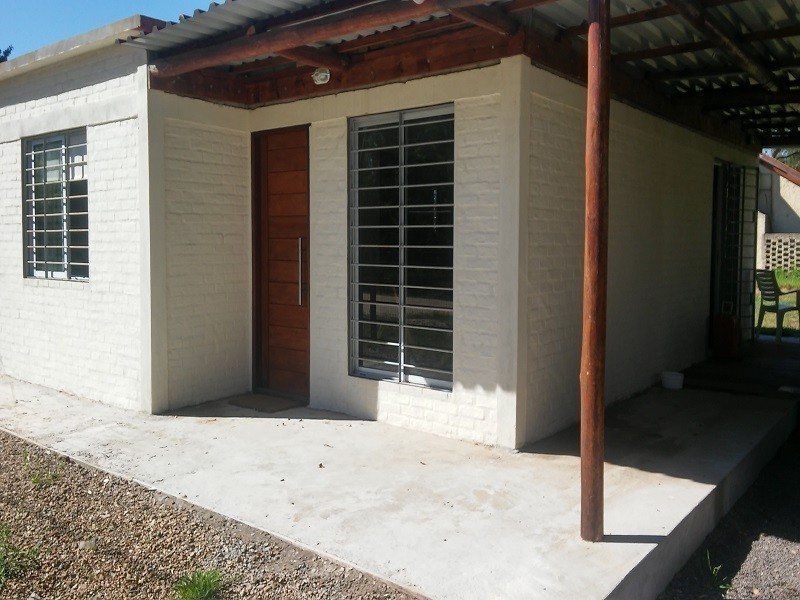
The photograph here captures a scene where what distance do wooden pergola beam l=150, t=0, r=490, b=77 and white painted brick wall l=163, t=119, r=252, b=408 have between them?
813 millimetres

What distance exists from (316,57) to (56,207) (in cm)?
350

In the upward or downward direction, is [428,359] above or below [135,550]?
above

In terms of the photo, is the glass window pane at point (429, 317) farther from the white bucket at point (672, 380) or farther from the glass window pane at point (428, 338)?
the white bucket at point (672, 380)

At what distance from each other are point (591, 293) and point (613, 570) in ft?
4.41

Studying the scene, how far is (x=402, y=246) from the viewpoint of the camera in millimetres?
6188

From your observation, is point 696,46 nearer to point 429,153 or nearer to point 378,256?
point 429,153

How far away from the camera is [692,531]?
4.31 meters

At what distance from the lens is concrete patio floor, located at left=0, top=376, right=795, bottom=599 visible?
12.1 ft

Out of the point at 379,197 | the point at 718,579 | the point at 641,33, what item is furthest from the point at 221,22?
the point at 718,579

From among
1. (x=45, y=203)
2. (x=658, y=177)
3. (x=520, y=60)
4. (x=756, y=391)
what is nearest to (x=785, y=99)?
(x=658, y=177)

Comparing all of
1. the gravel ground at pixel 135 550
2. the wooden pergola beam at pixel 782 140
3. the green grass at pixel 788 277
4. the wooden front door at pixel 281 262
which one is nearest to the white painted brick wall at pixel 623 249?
the wooden pergola beam at pixel 782 140

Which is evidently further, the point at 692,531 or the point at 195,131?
the point at 195,131

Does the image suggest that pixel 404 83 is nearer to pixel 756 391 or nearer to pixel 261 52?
pixel 261 52

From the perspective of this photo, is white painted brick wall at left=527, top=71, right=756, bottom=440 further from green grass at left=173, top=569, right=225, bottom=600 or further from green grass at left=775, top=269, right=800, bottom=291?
green grass at left=775, top=269, right=800, bottom=291
